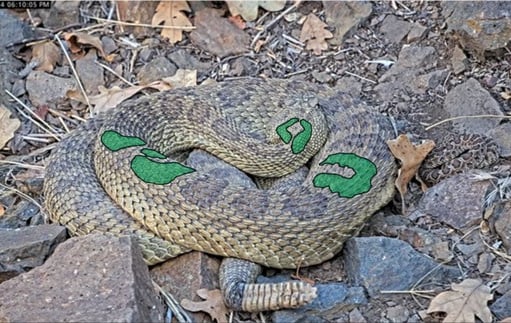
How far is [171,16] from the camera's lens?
320 inches

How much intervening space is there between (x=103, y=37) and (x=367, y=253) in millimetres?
3967

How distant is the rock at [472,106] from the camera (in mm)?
6484

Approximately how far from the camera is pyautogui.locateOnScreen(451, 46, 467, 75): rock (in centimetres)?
695

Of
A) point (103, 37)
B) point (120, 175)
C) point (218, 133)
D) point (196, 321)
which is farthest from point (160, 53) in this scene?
point (196, 321)

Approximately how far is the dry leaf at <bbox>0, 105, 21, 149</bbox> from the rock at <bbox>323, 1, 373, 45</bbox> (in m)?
2.91

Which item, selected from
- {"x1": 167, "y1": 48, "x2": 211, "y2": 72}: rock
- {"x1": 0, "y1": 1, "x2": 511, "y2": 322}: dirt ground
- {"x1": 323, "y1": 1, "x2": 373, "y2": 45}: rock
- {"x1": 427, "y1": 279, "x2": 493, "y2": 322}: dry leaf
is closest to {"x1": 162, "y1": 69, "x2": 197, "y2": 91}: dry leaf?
{"x1": 0, "y1": 1, "x2": 511, "y2": 322}: dirt ground

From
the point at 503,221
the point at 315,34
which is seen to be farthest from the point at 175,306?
the point at 315,34

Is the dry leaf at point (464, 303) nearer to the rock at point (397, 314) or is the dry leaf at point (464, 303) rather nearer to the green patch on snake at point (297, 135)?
the rock at point (397, 314)

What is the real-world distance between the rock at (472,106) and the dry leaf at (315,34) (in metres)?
1.40
